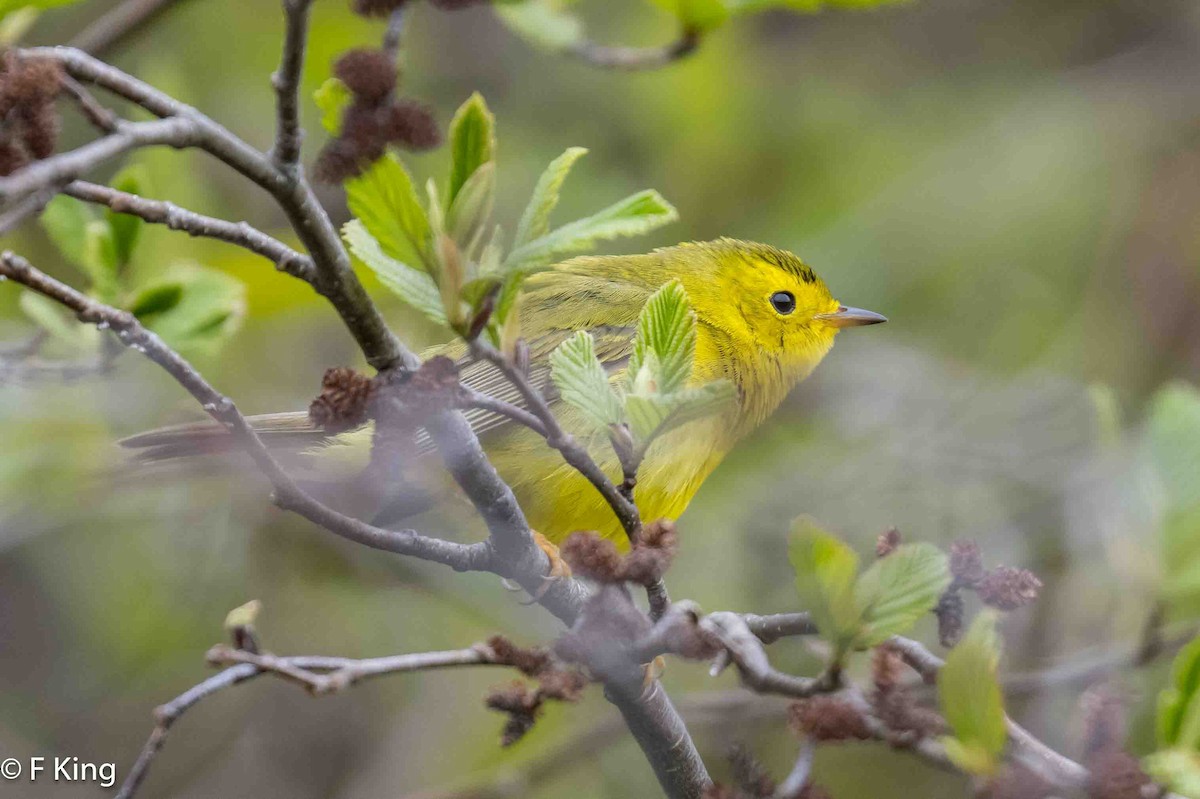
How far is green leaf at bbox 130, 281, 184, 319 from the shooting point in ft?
10.4

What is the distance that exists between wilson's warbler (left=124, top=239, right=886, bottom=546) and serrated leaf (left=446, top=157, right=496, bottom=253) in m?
1.74

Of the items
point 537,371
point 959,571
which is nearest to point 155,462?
point 537,371

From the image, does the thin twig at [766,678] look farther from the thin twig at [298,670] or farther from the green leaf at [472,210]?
the green leaf at [472,210]

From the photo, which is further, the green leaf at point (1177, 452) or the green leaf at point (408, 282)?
the green leaf at point (1177, 452)

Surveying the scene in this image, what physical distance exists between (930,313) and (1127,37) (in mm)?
2731

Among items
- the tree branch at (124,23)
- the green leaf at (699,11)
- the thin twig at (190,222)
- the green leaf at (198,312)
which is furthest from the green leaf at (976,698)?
the tree branch at (124,23)

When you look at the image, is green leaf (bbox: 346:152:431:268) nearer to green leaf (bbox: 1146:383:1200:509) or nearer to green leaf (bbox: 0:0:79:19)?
green leaf (bbox: 0:0:79:19)

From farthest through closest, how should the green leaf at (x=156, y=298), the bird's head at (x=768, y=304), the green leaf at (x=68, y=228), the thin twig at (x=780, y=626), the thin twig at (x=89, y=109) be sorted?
the bird's head at (x=768, y=304) → the green leaf at (x=68, y=228) → the green leaf at (x=156, y=298) → the thin twig at (x=780, y=626) → the thin twig at (x=89, y=109)

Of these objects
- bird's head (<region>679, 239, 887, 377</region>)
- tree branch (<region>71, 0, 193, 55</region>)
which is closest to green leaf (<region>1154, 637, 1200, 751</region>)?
bird's head (<region>679, 239, 887, 377</region>)

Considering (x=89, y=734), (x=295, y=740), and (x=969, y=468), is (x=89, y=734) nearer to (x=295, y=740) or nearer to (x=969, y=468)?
(x=295, y=740)

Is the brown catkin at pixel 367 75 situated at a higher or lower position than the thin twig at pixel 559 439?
higher

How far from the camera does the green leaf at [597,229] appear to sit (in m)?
1.73

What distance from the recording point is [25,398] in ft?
14.1

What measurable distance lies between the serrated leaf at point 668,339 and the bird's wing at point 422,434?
1346mm
